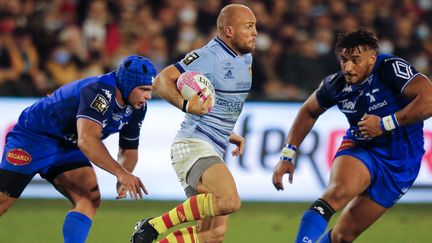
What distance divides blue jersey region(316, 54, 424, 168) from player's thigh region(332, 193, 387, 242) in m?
0.40

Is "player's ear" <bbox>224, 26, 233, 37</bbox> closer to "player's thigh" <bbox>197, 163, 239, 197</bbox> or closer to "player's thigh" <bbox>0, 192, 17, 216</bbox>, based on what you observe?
"player's thigh" <bbox>197, 163, 239, 197</bbox>

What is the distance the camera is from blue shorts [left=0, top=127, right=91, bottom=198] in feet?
25.0

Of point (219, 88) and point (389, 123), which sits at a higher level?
point (219, 88)

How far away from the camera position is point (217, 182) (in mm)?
6961

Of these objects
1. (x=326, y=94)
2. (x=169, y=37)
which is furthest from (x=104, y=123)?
(x=169, y=37)

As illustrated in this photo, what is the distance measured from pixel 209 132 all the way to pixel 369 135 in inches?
52.4

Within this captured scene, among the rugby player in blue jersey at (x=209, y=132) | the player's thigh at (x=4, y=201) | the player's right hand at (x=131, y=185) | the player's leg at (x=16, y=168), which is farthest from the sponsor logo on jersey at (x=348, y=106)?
the player's thigh at (x=4, y=201)

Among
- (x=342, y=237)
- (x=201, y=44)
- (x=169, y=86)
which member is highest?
(x=169, y=86)

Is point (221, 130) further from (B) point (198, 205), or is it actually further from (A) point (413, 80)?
(A) point (413, 80)

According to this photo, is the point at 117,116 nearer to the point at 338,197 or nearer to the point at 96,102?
the point at 96,102

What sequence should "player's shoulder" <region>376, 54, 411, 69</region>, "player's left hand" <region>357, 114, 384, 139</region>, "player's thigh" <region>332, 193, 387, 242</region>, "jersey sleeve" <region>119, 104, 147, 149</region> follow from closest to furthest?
"player's left hand" <region>357, 114, 384, 139</region>, "player's shoulder" <region>376, 54, 411, 69</region>, "player's thigh" <region>332, 193, 387, 242</region>, "jersey sleeve" <region>119, 104, 147, 149</region>

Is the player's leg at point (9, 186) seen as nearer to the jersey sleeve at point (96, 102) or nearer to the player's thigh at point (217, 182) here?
the jersey sleeve at point (96, 102)

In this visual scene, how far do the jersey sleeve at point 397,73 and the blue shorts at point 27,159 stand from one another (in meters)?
2.83

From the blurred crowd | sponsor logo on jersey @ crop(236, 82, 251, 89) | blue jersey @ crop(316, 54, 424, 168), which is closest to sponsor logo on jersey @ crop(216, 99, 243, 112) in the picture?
sponsor logo on jersey @ crop(236, 82, 251, 89)
